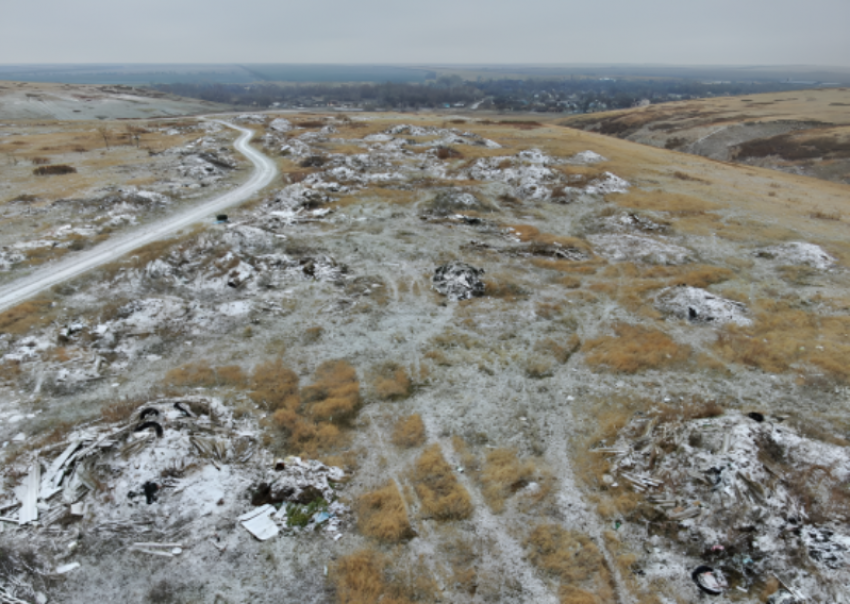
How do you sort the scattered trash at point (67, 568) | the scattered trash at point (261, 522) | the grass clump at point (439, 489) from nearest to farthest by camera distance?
the scattered trash at point (67, 568) < the scattered trash at point (261, 522) < the grass clump at point (439, 489)

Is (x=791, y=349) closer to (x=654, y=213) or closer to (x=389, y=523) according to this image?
(x=389, y=523)

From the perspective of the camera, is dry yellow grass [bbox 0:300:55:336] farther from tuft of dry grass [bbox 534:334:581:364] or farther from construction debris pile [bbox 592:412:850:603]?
construction debris pile [bbox 592:412:850:603]

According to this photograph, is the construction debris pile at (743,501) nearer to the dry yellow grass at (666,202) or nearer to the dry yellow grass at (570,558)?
the dry yellow grass at (570,558)

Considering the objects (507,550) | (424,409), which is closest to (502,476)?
(507,550)

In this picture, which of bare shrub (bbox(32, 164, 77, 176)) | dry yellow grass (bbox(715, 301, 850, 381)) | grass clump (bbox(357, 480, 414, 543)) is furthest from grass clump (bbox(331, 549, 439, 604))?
bare shrub (bbox(32, 164, 77, 176))

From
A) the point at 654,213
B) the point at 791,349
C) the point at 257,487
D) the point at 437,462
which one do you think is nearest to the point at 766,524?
the point at 437,462

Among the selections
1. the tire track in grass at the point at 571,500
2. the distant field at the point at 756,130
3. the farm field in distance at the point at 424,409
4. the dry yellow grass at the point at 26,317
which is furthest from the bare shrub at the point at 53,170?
the distant field at the point at 756,130

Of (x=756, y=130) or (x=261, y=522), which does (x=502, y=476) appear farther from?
(x=756, y=130)
